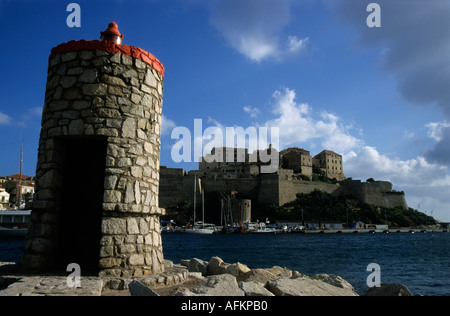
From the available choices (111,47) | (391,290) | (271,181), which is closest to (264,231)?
(271,181)

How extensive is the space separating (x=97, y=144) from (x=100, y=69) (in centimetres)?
133

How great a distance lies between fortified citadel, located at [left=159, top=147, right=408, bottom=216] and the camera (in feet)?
203

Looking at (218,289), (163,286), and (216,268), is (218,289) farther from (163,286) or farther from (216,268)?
(216,268)

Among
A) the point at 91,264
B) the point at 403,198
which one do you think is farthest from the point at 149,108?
the point at 403,198

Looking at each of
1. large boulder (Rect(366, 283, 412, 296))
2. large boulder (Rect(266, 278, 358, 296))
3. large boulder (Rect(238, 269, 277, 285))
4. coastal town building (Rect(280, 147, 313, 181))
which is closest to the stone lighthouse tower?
large boulder (Rect(266, 278, 358, 296))

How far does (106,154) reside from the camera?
4.75 metres

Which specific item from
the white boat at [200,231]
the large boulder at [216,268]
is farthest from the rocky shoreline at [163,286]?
the white boat at [200,231]

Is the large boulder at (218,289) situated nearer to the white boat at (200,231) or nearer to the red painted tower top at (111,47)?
the red painted tower top at (111,47)

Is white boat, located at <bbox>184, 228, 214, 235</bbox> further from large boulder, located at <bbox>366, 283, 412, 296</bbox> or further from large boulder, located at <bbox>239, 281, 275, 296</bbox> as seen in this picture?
large boulder, located at <bbox>239, 281, 275, 296</bbox>

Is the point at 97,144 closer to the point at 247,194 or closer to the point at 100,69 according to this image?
the point at 100,69

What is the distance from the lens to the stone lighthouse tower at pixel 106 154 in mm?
4680

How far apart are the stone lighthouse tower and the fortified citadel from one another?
185ft

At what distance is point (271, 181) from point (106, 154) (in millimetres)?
60017
